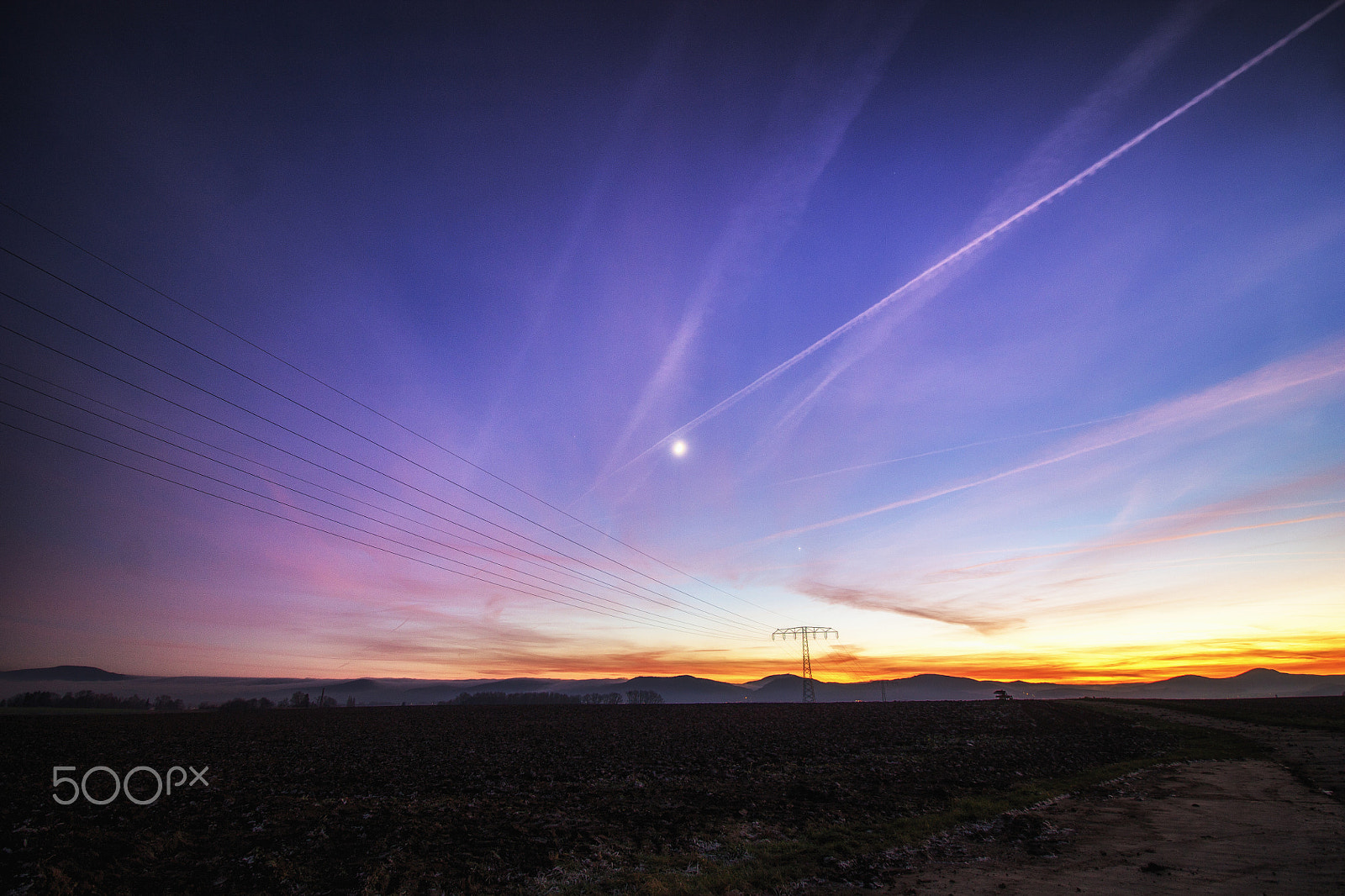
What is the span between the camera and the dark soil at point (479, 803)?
14.5 meters

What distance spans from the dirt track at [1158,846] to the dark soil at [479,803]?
12.5 ft

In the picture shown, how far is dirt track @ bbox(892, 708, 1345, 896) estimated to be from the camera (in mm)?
13188

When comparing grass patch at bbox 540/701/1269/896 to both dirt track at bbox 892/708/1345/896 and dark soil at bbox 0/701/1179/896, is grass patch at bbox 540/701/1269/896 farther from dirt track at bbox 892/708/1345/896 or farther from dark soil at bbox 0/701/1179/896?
dirt track at bbox 892/708/1345/896

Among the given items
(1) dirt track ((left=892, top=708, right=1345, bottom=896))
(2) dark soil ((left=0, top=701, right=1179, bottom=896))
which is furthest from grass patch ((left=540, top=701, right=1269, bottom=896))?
(1) dirt track ((left=892, top=708, right=1345, bottom=896))

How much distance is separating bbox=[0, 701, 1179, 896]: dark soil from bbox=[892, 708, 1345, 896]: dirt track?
3.82 meters

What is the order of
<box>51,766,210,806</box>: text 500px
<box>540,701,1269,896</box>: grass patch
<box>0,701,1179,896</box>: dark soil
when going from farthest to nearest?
<box>51,766,210,806</box>: text 500px < <box>0,701,1179,896</box>: dark soil < <box>540,701,1269,896</box>: grass patch

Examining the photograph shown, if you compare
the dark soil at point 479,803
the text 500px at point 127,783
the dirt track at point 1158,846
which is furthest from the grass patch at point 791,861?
the text 500px at point 127,783

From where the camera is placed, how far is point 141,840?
54.3 feet

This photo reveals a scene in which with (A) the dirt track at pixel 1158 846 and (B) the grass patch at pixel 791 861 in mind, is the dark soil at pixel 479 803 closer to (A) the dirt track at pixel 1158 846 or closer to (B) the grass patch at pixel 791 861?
(B) the grass patch at pixel 791 861

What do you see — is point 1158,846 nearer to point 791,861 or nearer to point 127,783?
point 791,861

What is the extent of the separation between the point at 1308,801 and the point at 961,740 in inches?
854

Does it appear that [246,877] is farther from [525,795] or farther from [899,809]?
[899,809]

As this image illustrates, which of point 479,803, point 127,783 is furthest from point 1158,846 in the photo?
point 127,783

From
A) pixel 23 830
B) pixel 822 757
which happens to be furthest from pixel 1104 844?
pixel 23 830
